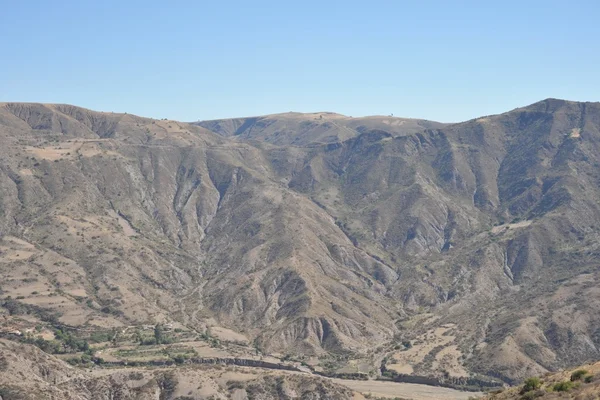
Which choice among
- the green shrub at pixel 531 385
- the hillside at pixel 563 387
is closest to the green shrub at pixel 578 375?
the hillside at pixel 563 387

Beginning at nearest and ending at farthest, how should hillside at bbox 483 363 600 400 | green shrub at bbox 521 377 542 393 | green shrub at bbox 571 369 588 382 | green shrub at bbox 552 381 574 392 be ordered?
1. hillside at bbox 483 363 600 400
2. green shrub at bbox 552 381 574 392
3. green shrub at bbox 571 369 588 382
4. green shrub at bbox 521 377 542 393

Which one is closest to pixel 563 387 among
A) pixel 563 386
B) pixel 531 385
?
pixel 563 386

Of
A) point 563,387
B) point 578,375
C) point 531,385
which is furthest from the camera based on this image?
point 531,385

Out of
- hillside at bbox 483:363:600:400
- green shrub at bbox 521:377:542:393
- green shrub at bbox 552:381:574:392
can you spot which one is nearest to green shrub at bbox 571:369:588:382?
hillside at bbox 483:363:600:400

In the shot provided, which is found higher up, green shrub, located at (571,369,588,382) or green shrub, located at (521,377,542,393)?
green shrub, located at (571,369,588,382)

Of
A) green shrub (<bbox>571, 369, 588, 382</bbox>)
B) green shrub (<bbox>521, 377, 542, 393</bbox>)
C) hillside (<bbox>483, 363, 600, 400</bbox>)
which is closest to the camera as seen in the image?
hillside (<bbox>483, 363, 600, 400</bbox>)

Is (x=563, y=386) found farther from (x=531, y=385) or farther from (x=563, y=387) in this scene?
(x=531, y=385)

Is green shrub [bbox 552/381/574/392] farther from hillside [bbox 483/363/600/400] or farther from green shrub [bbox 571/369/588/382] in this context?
green shrub [bbox 571/369/588/382]

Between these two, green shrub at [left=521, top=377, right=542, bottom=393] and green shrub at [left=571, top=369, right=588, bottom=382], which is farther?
green shrub at [left=521, top=377, right=542, bottom=393]

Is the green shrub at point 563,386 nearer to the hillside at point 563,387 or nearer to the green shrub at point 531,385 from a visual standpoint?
the hillside at point 563,387

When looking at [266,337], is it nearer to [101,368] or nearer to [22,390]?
[101,368]

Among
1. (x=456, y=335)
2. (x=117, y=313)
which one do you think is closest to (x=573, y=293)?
(x=456, y=335)
